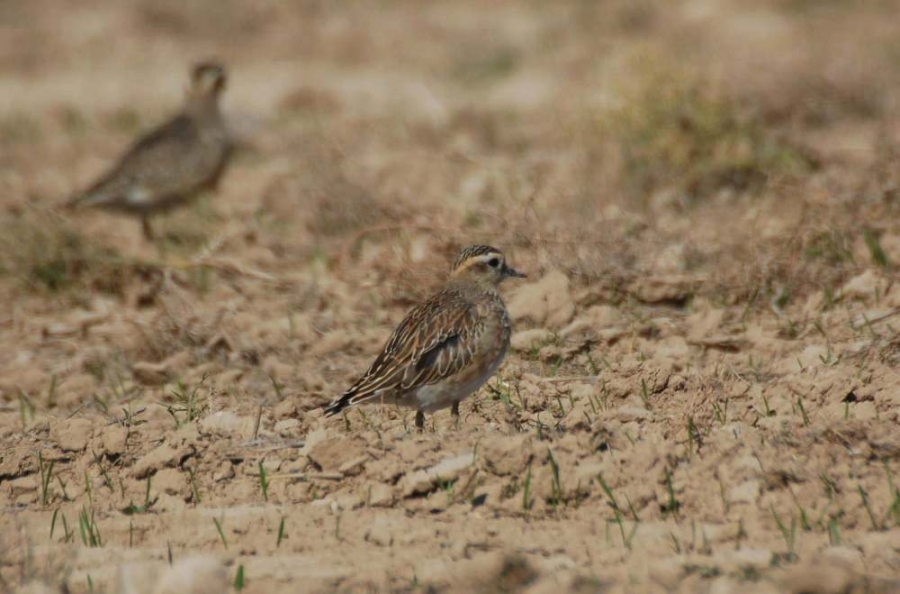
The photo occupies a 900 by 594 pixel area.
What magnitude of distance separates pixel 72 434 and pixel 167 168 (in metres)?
5.26

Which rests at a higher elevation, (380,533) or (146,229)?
(146,229)

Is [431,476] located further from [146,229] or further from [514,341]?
[146,229]

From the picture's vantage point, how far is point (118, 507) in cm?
609

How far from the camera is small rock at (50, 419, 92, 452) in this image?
655 centimetres

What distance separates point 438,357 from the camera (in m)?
6.68

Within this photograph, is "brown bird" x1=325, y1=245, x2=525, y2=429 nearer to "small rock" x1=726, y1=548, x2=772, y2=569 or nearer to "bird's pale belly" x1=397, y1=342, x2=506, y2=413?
"bird's pale belly" x1=397, y1=342, x2=506, y2=413

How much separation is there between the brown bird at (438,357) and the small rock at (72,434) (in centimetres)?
117

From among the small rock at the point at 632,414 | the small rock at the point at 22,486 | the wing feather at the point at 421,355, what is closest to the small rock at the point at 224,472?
the wing feather at the point at 421,355

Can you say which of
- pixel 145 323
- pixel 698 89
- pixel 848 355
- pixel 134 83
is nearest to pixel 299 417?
pixel 145 323

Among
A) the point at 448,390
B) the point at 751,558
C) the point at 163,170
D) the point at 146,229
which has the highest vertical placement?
the point at 163,170

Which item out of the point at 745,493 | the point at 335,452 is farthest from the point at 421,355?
the point at 745,493

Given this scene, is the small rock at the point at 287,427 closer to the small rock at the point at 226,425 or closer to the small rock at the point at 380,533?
the small rock at the point at 226,425

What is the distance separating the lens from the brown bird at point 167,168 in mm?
11445

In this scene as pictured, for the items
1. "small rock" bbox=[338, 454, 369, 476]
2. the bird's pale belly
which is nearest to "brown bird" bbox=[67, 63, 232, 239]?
the bird's pale belly
